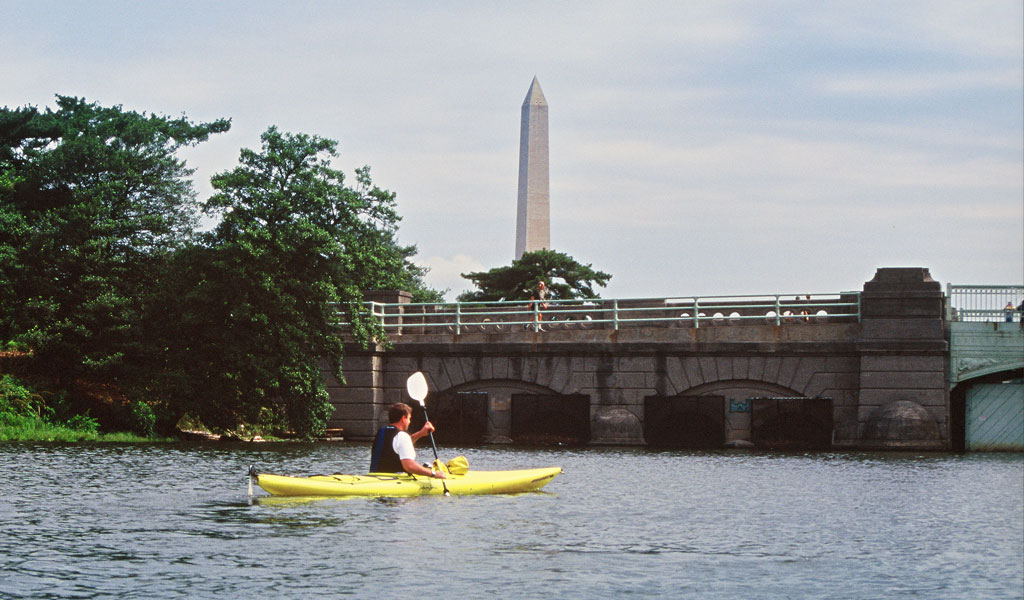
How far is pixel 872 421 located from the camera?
3284cm

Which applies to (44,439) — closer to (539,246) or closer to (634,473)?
(634,473)

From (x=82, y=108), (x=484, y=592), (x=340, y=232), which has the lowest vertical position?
(x=484, y=592)

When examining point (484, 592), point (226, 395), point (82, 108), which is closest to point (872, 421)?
point (226, 395)

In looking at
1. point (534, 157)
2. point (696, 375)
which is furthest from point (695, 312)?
point (534, 157)

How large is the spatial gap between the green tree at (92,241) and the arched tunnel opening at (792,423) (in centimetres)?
Result: 1612

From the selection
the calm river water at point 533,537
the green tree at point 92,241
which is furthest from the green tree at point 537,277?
the calm river water at point 533,537

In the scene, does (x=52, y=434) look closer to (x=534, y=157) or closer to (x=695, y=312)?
(x=695, y=312)

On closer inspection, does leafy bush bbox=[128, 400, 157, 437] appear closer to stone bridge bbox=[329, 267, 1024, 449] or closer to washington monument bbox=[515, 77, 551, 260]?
stone bridge bbox=[329, 267, 1024, 449]

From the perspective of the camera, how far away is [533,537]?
15617 mm

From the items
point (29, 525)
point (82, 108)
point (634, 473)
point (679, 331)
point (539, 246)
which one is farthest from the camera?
point (539, 246)

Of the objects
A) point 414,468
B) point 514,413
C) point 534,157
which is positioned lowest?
point 414,468

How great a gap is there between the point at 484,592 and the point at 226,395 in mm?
23615

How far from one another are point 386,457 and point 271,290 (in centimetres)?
1460

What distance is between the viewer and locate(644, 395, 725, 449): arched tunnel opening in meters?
35.0
